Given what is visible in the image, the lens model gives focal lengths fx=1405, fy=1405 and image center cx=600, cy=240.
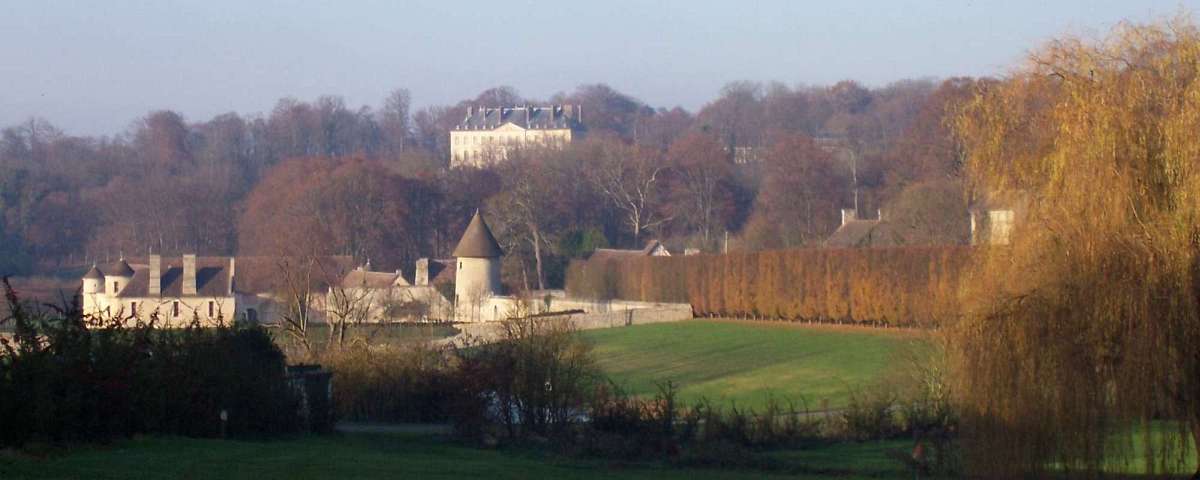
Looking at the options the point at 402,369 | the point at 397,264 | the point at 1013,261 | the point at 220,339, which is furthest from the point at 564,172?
the point at 1013,261

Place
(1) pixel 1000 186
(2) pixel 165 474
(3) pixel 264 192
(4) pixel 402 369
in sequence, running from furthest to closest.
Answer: (3) pixel 264 192 → (4) pixel 402 369 → (1) pixel 1000 186 → (2) pixel 165 474

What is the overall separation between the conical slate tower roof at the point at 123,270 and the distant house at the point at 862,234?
103 feet

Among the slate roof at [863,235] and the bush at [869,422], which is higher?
the slate roof at [863,235]

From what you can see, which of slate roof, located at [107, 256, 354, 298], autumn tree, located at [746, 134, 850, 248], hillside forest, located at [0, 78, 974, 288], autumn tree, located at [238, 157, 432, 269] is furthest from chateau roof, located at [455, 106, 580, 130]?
slate roof, located at [107, 256, 354, 298]

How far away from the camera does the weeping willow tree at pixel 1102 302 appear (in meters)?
16.0

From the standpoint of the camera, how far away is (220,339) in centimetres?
2259

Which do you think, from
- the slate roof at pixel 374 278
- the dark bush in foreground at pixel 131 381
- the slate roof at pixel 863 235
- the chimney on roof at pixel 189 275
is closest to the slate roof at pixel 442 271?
the slate roof at pixel 374 278

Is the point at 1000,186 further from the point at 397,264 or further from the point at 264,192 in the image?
the point at 264,192

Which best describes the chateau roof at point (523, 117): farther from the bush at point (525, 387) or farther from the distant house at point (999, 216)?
the distant house at point (999, 216)

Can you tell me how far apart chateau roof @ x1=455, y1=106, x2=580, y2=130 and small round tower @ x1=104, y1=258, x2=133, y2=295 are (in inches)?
3032

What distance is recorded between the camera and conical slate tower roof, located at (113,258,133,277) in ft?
204

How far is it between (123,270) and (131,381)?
155 feet

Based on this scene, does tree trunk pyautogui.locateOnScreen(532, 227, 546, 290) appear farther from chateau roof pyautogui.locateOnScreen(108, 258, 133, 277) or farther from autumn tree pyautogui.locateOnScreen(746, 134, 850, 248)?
chateau roof pyautogui.locateOnScreen(108, 258, 133, 277)

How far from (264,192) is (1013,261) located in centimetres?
6919
